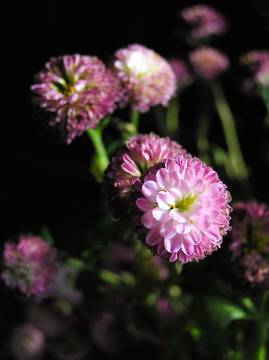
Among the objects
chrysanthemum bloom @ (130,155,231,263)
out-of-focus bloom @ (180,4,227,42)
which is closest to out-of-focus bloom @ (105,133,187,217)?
chrysanthemum bloom @ (130,155,231,263)

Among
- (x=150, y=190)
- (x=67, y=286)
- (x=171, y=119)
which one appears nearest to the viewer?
(x=150, y=190)

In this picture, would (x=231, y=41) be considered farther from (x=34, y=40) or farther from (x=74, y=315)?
(x=74, y=315)

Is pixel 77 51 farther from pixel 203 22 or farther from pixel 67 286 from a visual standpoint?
pixel 67 286

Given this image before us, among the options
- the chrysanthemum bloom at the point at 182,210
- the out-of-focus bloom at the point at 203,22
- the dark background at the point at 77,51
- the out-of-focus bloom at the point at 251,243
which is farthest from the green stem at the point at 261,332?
the out-of-focus bloom at the point at 203,22

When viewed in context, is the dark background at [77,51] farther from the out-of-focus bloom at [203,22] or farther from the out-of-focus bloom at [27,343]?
the out-of-focus bloom at [27,343]

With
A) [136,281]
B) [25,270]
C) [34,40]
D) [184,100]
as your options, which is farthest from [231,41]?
[25,270]

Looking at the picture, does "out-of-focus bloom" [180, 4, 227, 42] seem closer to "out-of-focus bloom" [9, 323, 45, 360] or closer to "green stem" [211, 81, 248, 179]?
"green stem" [211, 81, 248, 179]

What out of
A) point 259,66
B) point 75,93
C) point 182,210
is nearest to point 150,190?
point 182,210
